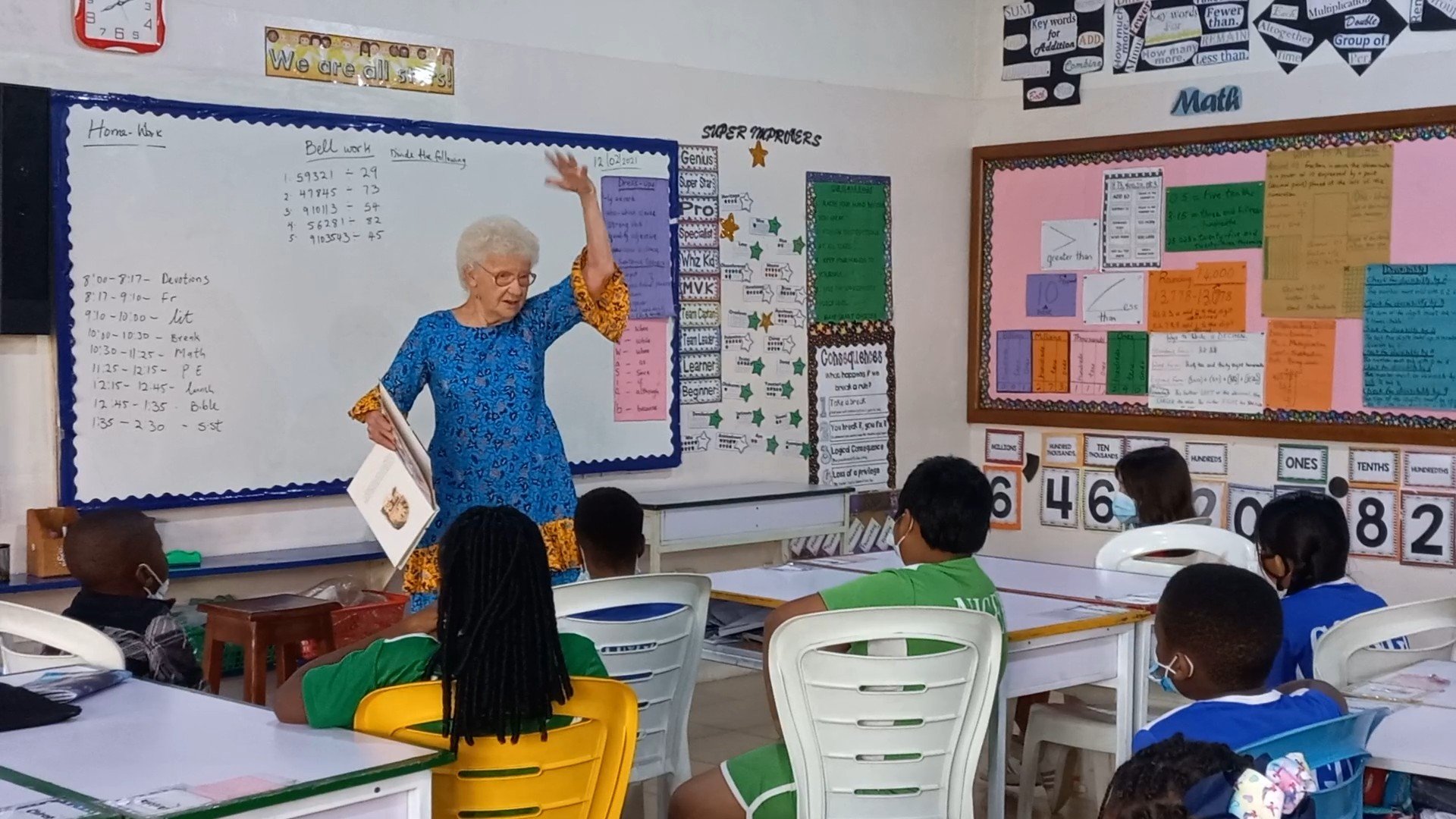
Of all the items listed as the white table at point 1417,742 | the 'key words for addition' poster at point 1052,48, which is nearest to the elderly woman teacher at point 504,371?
the white table at point 1417,742

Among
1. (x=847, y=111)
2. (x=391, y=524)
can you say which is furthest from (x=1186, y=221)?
(x=391, y=524)

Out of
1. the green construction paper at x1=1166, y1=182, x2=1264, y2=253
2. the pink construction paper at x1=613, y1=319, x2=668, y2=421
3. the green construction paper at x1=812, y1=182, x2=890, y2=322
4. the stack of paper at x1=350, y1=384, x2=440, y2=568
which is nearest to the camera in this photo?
the stack of paper at x1=350, y1=384, x2=440, y2=568

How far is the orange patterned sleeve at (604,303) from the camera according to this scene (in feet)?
12.4

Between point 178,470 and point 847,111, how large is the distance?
3115 millimetres

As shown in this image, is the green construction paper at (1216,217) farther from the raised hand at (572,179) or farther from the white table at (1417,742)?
the white table at (1417,742)

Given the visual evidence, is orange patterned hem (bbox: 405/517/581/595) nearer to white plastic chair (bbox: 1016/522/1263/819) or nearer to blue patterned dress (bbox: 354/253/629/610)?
blue patterned dress (bbox: 354/253/629/610)

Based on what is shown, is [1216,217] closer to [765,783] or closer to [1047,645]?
[1047,645]

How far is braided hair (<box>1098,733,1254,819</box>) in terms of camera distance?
1790mm

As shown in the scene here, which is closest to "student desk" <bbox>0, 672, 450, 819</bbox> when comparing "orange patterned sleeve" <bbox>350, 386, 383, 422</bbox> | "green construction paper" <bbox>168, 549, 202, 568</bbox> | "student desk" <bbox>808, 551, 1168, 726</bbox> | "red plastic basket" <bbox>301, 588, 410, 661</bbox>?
"orange patterned sleeve" <bbox>350, 386, 383, 422</bbox>

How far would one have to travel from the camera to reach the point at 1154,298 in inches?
250

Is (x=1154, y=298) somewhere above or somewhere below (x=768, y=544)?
above

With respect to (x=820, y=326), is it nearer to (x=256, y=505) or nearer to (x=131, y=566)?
(x=256, y=505)

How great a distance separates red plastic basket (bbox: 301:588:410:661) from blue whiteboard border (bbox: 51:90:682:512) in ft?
1.80

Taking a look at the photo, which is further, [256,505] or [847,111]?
[847,111]
